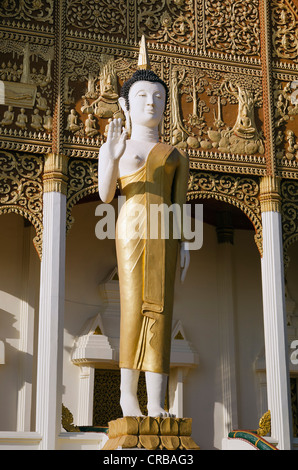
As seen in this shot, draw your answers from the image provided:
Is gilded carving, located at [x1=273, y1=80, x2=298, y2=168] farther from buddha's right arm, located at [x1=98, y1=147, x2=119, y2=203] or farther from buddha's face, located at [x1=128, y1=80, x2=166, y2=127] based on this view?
buddha's right arm, located at [x1=98, y1=147, x2=119, y2=203]

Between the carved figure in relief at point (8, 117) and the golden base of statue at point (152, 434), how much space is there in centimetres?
396

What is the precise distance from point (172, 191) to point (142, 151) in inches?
14.0

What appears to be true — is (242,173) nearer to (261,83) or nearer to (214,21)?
(261,83)

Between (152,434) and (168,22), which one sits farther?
(168,22)

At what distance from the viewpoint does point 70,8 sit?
878cm

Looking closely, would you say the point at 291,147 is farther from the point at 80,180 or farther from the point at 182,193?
the point at 182,193

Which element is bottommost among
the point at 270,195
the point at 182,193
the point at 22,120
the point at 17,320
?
the point at 17,320

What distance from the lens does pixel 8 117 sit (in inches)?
323

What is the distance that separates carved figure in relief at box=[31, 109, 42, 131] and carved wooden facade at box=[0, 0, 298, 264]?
2cm

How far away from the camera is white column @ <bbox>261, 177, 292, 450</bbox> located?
816 centimetres

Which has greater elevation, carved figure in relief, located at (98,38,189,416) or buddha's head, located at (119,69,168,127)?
buddha's head, located at (119,69,168,127)

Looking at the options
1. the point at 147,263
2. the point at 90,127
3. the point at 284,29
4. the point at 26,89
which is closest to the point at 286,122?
the point at 284,29

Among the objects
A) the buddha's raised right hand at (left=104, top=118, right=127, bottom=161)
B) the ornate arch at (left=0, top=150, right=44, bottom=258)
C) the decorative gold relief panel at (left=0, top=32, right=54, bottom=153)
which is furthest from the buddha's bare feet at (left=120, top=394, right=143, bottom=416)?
the decorative gold relief panel at (left=0, top=32, right=54, bottom=153)

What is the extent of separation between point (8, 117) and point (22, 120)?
142mm
